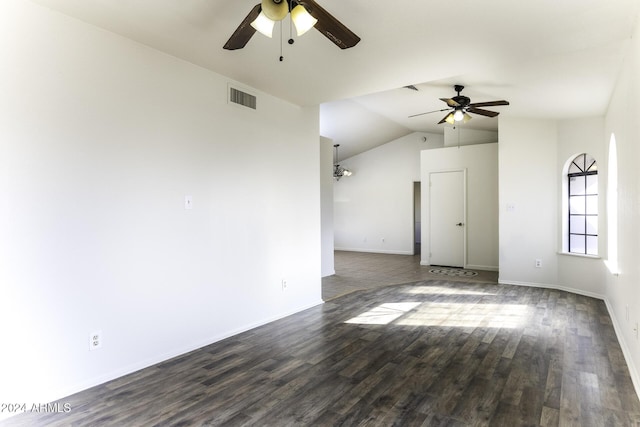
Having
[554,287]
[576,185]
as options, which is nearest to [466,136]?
[576,185]

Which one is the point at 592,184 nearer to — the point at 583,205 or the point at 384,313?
the point at 583,205

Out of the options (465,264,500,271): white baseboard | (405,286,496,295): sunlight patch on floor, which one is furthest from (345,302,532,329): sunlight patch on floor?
(465,264,500,271): white baseboard

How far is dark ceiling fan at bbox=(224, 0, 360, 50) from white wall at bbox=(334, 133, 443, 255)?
8.07 m

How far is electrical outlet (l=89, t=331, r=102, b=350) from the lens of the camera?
2.65 meters

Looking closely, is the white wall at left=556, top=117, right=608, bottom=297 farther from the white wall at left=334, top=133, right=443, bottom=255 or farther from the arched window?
the white wall at left=334, top=133, right=443, bottom=255

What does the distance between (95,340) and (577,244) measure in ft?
21.3

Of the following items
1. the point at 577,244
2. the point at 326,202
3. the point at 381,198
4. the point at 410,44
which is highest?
the point at 410,44

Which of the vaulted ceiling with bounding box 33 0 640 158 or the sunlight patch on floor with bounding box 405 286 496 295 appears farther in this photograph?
the sunlight patch on floor with bounding box 405 286 496 295

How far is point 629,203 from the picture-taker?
10.1 feet

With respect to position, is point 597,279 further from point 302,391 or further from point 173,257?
point 173,257

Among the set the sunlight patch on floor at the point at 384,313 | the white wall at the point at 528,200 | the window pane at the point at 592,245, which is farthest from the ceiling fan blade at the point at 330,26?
the window pane at the point at 592,245

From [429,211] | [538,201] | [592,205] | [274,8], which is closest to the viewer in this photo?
[274,8]

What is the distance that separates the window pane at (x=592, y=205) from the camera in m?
5.38

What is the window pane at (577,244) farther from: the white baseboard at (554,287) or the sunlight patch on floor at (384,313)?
the sunlight patch on floor at (384,313)
